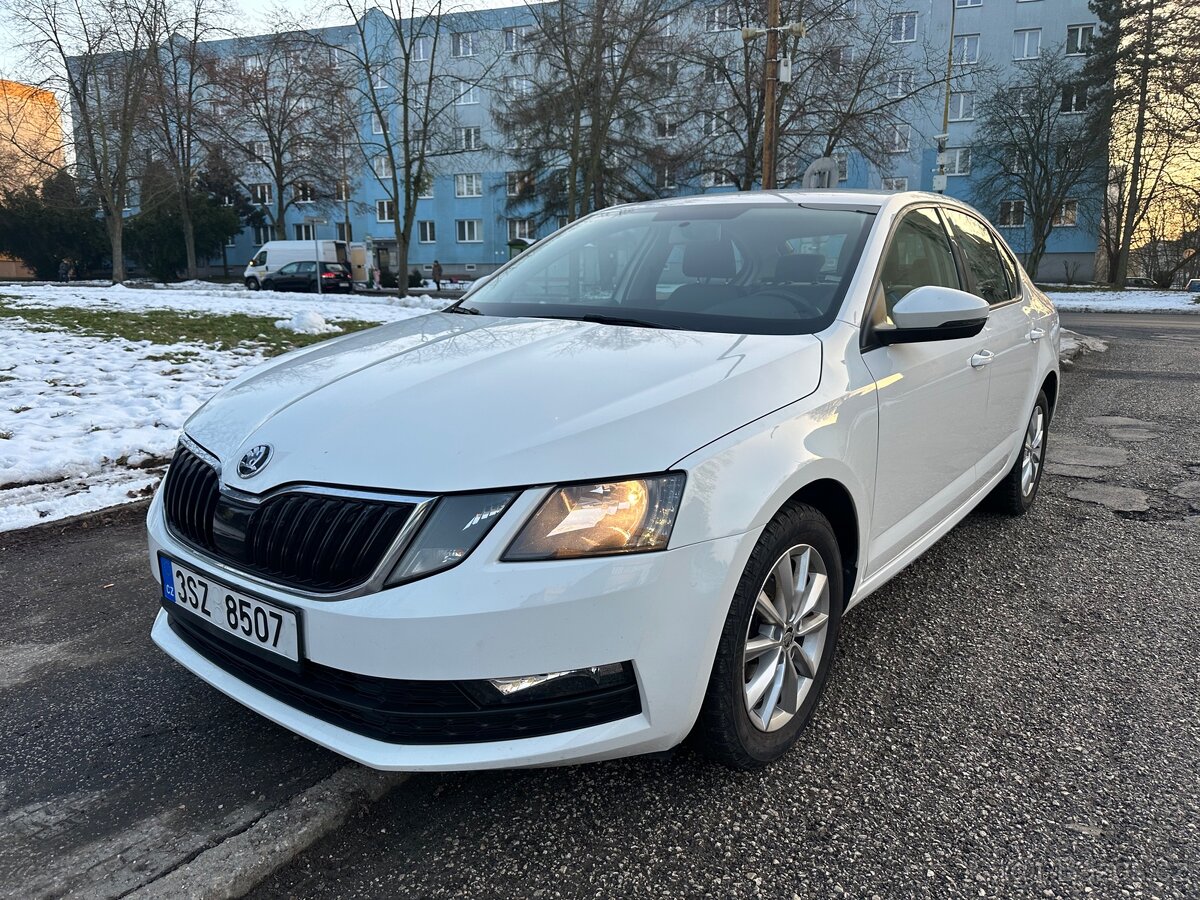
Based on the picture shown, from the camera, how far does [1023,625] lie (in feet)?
10.5

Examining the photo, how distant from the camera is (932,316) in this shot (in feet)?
8.39

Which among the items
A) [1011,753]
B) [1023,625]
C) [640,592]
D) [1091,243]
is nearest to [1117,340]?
[1023,625]

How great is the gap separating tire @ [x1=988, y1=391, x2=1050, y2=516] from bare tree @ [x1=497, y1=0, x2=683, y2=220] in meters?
19.4

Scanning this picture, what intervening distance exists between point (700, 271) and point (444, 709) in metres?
1.90

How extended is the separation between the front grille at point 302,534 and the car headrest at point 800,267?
169 centimetres

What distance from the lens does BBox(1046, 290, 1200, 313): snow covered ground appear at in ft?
79.8

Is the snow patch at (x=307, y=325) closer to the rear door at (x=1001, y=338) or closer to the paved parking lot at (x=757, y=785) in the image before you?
the paved parking lot at (x=757, y=785)

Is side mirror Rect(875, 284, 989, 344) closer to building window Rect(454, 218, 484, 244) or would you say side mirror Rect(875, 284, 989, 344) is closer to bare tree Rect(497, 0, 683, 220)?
bare tree Rect(497, 0, 683, 220)

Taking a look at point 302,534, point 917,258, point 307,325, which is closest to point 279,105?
point 307,325

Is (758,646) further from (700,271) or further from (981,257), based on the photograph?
(981,257)

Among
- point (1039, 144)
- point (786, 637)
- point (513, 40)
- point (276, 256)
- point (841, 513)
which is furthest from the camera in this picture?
point (1039, 144)

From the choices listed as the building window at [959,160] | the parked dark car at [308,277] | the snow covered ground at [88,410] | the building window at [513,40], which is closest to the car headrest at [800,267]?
the snow covered ground at [88,410]

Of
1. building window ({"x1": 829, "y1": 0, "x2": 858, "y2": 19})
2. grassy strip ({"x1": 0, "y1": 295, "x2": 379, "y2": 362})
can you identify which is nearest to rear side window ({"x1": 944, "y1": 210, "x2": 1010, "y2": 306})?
grassy strip ({"x1": 0, "y1": 295, "x2": 379, "y2": 362})

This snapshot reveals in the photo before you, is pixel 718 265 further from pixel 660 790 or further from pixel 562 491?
pixel 660 790
